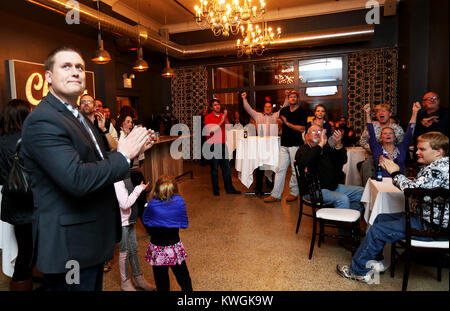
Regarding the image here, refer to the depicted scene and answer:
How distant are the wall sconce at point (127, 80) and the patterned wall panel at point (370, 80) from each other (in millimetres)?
5801

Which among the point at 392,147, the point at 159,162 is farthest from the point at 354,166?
the point at 159,162

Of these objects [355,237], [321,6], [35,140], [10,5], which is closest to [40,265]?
[35,140]

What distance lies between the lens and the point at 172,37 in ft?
31.5

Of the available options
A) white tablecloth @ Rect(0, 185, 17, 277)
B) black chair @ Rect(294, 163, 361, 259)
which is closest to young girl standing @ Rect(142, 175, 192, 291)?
white tablecloth @ Rect(0, 185, 17, 277)

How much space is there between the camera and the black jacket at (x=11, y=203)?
2003mm

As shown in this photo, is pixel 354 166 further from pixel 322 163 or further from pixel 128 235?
pixel 128 235

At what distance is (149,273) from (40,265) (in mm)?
1652

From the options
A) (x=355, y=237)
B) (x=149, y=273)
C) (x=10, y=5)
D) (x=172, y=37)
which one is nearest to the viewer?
(x=149, y=273)

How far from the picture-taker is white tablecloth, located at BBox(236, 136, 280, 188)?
504 cm

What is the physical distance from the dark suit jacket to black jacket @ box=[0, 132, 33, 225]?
0.83 meters

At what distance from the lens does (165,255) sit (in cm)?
201

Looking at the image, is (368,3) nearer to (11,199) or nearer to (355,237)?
(355,237)

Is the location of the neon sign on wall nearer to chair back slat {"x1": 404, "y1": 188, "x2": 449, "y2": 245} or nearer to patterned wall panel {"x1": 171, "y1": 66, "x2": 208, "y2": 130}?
patterned wall panel {"x1": 171, "y1": 66, "x2": 208, "y2": 130}

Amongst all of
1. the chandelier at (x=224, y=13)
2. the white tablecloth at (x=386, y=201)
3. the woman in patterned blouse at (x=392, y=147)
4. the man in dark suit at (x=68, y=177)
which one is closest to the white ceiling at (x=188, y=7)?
the chandelier at (x=224, y=13)
